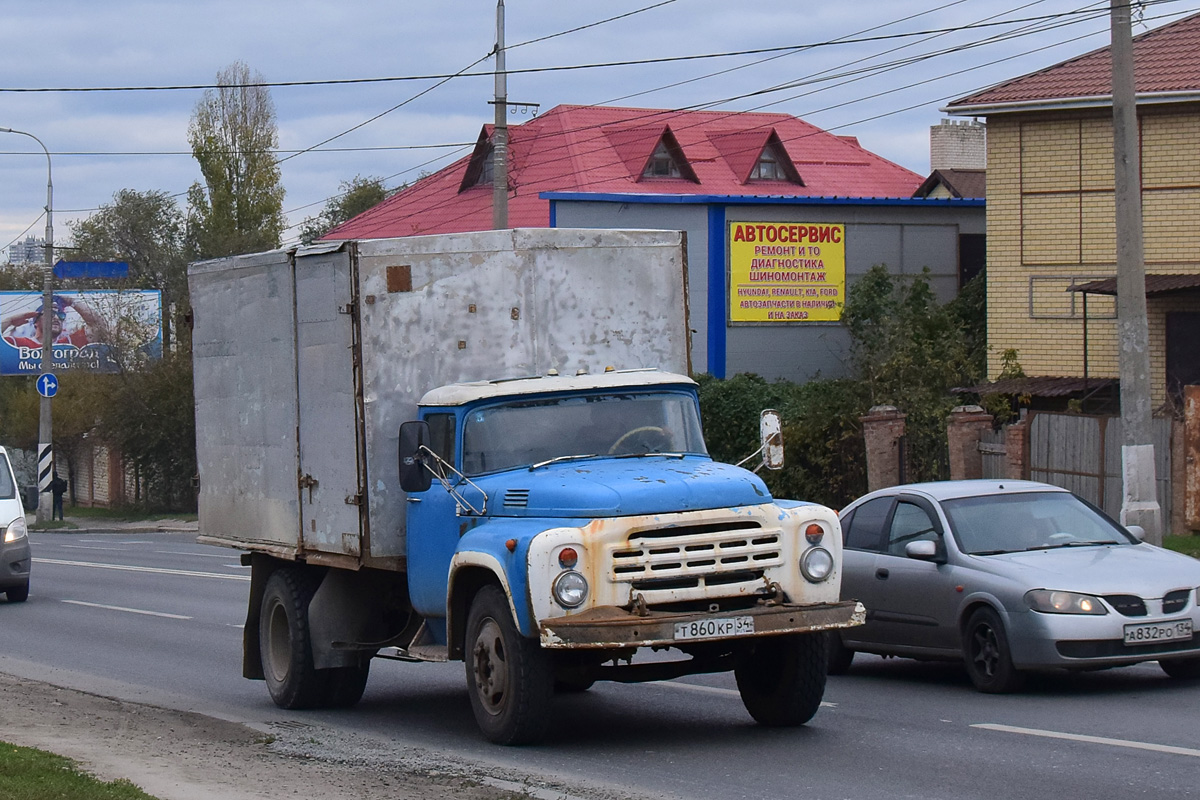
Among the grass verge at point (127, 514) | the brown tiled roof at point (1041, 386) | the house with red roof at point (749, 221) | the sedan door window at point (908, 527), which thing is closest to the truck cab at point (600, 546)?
the sedan door window at point (908, 527)

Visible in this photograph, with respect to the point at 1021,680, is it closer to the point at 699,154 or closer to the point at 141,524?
the point at 699,154

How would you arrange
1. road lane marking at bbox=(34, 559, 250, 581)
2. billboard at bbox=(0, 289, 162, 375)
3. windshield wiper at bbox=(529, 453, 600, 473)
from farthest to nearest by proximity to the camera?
billboard at bbox=(0, 289, 162, 375) < road lane marking at bbox=(34, 559, 250, 581) < windshield wiper at bbox=(529, 453, 600, 473)

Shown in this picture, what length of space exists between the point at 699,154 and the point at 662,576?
36888 mm

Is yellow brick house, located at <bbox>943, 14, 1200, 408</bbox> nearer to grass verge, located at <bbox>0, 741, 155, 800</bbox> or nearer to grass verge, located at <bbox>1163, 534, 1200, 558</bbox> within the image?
grass verge, located at <bbox>1163, 534, 1200, 558</bbox>

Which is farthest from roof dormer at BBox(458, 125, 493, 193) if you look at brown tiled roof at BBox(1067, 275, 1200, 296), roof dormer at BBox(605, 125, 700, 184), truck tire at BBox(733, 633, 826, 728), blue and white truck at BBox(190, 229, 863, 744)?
truck tire at BBox(733, 633, 826, 728)

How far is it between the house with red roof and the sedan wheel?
23442 millimetres

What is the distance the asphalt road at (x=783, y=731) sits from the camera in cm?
792

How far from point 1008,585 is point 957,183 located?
38.8m

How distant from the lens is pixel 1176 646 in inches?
408

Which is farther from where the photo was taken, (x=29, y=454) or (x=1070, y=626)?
(x=29, y=454)

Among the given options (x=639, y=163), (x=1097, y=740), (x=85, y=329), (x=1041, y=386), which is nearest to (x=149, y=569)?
(x=1041, y=386)

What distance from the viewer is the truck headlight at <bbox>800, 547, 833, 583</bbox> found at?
29.1 feet

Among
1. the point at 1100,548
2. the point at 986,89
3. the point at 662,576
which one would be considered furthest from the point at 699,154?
the point at 662,576

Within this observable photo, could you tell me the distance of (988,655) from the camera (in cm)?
1092
